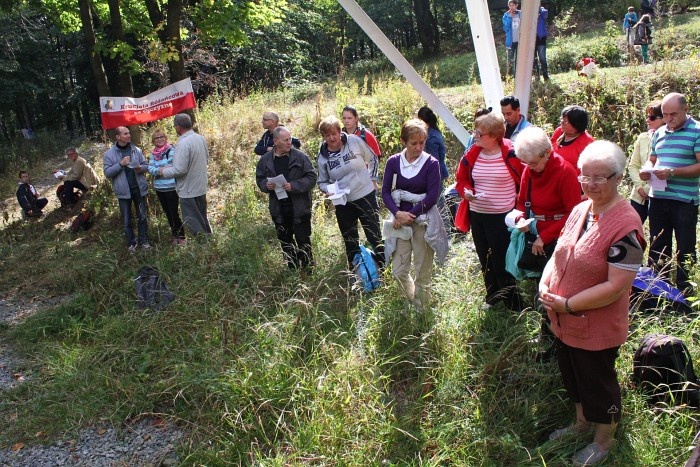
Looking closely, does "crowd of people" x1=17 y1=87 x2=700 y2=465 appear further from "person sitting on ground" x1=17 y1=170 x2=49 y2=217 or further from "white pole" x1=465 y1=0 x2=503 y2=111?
"person sitting on ground" x1=17 y1=170 x2=49 y2=217

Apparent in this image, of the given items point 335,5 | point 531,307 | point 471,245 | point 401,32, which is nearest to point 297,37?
point 335,5

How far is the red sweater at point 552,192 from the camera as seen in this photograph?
3816mm

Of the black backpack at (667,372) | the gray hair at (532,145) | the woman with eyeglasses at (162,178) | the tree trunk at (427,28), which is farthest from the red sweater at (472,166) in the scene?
the tree trunk at (427,28)

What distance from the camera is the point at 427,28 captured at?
24469mm

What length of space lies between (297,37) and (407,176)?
24190 millimetres

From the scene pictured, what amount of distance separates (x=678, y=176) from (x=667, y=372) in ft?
5.88

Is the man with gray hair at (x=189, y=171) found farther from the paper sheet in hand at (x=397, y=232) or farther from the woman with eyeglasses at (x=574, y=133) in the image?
the woman with eyeglasses at (x=574, y=133)

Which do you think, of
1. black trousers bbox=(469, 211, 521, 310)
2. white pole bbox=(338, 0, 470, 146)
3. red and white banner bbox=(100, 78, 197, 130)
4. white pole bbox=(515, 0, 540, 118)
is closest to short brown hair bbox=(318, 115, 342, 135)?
black trousers bbox=(469, 211, 521, 310)

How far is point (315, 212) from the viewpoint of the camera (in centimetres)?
775

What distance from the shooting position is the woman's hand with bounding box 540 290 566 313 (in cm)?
288

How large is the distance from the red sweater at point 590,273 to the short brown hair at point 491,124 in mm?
1481

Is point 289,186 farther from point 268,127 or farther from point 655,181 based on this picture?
point 655,181

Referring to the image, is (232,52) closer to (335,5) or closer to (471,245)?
(335,5)

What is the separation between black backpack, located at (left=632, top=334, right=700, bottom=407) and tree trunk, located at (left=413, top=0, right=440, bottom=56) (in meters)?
23.0
